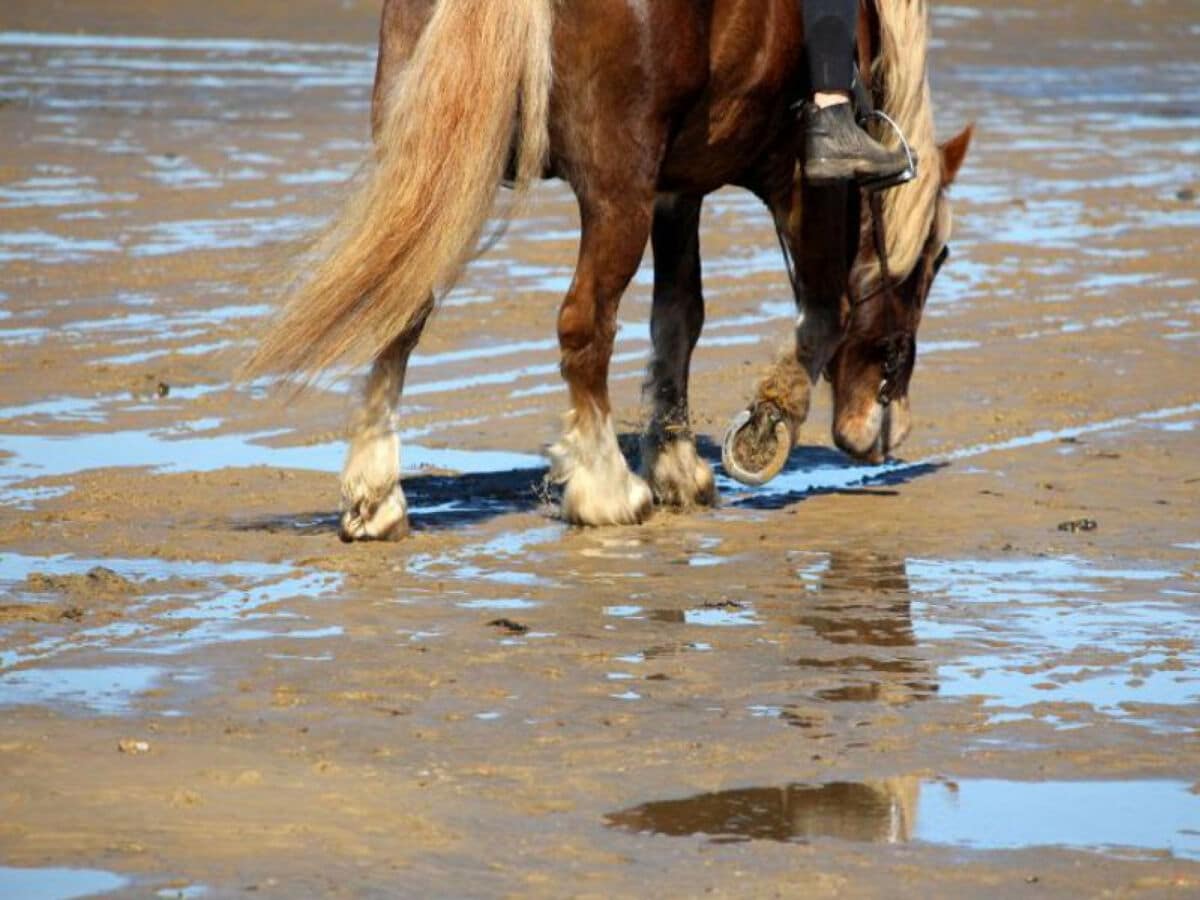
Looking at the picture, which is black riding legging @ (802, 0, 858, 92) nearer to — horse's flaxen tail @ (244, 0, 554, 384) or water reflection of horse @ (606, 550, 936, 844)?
horse's flaxen tail @ (244, 0, 554, 384)

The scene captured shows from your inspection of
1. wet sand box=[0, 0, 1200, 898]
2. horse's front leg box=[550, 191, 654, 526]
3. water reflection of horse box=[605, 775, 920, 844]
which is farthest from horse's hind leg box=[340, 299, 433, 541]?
water reflection of horse box=[605, 775, 920, 844]

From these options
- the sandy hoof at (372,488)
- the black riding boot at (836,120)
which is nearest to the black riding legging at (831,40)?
the black riding boot at (836,120)

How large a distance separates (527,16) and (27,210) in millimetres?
7407

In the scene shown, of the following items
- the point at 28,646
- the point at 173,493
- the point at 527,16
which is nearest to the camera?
the point at 28,646


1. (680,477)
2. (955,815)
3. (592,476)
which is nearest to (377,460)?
(592,476)

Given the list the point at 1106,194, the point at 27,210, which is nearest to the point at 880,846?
the point at 27,210

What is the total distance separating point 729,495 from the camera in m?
7.89

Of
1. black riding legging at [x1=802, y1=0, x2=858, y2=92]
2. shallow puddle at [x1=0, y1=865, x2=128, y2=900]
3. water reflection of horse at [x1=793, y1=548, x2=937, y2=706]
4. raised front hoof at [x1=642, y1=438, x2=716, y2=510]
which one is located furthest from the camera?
raised front hoof at [x1=642, y1=438, x2=716, y2=510]

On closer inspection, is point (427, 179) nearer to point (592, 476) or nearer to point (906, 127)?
point (592, 476)

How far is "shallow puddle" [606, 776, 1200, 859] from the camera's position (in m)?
4.34

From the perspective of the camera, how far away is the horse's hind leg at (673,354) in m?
7.59

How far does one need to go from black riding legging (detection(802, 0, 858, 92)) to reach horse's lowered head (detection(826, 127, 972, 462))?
718 mm

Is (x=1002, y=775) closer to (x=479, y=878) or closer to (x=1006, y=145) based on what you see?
(x=479, y=878)

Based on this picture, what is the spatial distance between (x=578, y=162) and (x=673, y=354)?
1.06 meters
